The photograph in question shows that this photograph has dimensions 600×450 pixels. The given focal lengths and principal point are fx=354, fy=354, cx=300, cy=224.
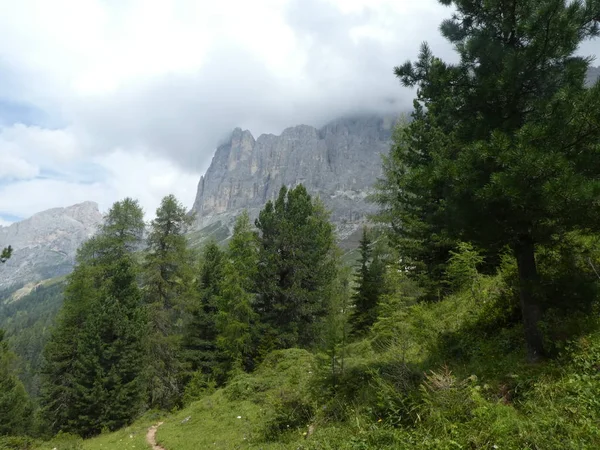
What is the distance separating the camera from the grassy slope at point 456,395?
16.5ft

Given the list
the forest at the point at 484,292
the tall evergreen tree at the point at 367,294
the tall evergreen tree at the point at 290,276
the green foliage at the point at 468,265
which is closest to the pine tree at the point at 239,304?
the tall evergreen tree at the point at 290,276

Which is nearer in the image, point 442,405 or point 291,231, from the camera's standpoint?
point 442,405

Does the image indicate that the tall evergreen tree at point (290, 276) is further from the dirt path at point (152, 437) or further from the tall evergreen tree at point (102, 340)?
A: the tall evergreen tree at point (102, 340)

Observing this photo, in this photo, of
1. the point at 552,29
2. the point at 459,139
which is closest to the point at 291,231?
the point at 459,139

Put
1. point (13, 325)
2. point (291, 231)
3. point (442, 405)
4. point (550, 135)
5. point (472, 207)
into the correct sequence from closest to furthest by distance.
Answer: point (550, 135) → point (442, 405) → point (472, 207) → point (291, 231) → point (13, 325)

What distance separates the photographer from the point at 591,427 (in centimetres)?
446

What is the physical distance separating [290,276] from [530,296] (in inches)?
788

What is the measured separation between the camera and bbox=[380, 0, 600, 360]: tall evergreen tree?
18.5 feet

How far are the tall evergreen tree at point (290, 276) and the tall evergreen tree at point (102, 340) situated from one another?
9.85 meters

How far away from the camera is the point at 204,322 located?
1123 inches

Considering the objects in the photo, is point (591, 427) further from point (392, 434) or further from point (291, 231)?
point (291, 231)

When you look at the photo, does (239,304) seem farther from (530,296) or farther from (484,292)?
(530,296)

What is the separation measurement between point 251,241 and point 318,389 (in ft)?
56.8

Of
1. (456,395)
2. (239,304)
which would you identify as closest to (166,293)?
(239,304)
